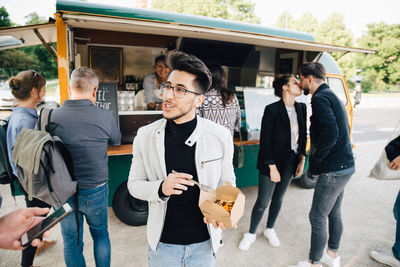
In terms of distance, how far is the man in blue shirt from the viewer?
1881 millimetres

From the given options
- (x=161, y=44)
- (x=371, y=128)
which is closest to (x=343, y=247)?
(x=161, y=44)

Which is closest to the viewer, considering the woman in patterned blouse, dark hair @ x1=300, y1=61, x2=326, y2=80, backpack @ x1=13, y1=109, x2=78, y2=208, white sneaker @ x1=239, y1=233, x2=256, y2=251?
backpack @ x1=13, y1=109, x2=78, y2=208

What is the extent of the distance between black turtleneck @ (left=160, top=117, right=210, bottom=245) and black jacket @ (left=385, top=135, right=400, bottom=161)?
218 centimetres

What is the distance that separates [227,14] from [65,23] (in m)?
24.4

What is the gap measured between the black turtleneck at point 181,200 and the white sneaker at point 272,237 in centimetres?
194

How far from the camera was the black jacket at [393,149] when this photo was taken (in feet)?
7.83

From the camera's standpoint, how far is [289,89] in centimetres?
263

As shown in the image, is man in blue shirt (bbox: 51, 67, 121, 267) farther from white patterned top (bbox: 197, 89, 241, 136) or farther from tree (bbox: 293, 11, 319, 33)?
tree (bbox: 293, 11, 319, 33)

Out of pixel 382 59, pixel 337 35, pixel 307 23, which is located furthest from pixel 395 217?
pixel 382 59

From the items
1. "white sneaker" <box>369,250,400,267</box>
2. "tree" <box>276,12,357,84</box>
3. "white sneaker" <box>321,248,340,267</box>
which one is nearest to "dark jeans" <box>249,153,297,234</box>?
"white sneaker" <box>321,248,340,267</box>

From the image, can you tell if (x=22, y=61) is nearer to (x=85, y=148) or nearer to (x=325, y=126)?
(x=85, y=148)

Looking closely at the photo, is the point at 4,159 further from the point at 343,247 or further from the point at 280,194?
the point at 343,247

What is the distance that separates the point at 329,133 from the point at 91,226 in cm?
226

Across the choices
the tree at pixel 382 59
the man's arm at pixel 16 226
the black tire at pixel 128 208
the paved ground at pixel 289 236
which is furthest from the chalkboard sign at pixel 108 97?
the tree at pixel 382 59
